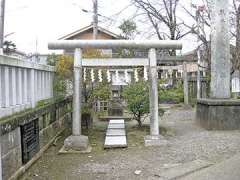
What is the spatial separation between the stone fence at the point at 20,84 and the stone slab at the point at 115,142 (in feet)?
6.12

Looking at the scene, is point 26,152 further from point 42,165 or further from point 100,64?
point 100,64

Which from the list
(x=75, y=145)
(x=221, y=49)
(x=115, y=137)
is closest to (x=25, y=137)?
(x=75, y=145)

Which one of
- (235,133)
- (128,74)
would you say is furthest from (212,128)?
(128,74)

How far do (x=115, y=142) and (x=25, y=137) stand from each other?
2931 mm

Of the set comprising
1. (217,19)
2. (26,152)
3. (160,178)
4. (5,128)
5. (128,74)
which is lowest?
(160,178)

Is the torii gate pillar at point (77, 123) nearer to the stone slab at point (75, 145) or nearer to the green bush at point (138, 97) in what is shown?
the stone slab at point (75, 145)

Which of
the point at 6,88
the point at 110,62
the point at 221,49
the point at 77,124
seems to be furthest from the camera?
the point at 221,49

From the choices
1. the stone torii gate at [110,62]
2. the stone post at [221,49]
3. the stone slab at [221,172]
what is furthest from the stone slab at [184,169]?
the stone post at [221,49]

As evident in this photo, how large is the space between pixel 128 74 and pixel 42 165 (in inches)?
153

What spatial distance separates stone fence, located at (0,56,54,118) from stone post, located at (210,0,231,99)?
5105 millimetres

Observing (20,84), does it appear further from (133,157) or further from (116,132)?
(116,132)

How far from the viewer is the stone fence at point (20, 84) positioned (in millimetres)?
5474

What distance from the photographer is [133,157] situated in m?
7.35

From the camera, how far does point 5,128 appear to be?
16.3ft
